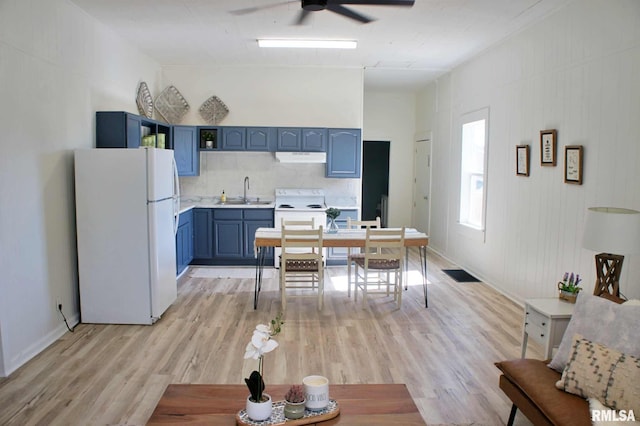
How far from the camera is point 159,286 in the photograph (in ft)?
14.4

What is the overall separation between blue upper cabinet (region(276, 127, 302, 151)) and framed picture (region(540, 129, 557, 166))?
3.31m

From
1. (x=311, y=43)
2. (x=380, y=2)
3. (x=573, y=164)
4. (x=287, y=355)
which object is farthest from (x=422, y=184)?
(x=287, y=355)

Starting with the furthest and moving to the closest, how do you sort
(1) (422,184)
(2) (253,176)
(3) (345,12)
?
(1) (422,184), (2) (253,176), (3) (345,12)

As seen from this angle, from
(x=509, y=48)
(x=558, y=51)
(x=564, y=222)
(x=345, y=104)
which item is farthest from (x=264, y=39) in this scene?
(x=564, y=222)

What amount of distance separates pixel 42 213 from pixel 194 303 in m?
1.78

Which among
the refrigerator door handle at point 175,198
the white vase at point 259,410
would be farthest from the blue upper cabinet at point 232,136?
the white vase at point 259,410

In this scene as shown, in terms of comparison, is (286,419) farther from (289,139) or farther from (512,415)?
(289,139)

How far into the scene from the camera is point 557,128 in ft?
14.2

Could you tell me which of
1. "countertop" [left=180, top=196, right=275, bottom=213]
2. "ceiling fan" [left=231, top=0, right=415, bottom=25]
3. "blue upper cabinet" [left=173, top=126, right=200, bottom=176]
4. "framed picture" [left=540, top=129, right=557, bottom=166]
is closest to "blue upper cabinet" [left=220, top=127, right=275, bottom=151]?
"blue upper cabinet" [left=173, top=126, right=200, bottom=176]

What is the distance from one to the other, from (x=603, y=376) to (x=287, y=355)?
2221mm

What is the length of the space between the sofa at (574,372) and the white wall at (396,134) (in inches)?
268

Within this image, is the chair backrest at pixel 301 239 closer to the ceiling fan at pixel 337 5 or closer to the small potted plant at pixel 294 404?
the ceiling fan at pixel 337 5

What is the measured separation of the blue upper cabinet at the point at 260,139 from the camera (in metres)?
6.74

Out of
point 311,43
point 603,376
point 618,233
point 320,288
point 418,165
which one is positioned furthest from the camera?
point 418,165
